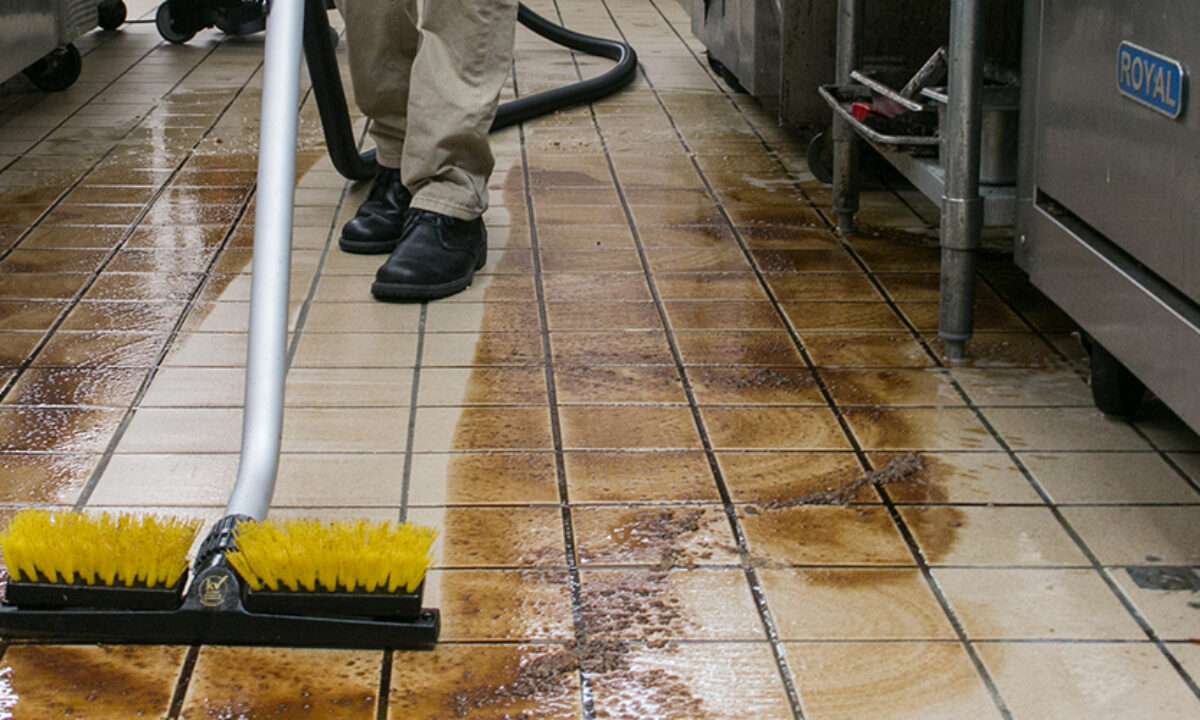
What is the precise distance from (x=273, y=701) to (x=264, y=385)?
15.6 inches

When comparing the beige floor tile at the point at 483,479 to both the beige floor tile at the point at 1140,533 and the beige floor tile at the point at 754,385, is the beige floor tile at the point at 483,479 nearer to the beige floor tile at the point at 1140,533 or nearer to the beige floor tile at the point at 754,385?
the beige floor tile at the point at 754,385

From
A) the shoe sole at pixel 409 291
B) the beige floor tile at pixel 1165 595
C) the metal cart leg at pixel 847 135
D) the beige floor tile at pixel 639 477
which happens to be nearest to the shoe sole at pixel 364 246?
the shoe sole at pixel 409 291

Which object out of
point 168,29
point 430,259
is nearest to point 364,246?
point 430,259

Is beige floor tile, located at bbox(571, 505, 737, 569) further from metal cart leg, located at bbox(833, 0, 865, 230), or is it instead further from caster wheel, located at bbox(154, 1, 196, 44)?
caster wheel, located at bbox(154, 1, 196, 44)

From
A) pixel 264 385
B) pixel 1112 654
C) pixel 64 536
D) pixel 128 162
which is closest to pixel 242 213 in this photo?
pixel 128 162

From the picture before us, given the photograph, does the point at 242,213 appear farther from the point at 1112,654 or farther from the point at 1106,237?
the point at 1112,654

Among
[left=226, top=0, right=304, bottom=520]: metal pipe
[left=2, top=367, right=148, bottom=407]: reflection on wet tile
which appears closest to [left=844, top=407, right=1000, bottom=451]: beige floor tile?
[left=226, top=0, right=304, bottom=520]: metal pipe

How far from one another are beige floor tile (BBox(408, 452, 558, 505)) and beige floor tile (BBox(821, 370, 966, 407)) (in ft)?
1.69

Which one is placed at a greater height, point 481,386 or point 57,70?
point 57,70

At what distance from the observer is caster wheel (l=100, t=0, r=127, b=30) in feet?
16.8

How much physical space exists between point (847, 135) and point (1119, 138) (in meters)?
1.15

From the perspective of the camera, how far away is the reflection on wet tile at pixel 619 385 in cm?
210

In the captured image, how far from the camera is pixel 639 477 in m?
1.83

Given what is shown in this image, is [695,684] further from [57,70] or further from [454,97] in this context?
[57,70]
